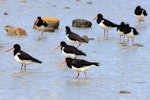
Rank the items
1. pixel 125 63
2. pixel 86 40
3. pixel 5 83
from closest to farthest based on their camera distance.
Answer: pixel 5 83 < pixel 125 63 < pixel 86 40

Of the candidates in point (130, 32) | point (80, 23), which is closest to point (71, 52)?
point (130, 32)

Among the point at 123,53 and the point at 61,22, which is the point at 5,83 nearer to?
the point at 123,53

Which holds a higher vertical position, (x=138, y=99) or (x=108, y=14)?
(x=108, y=14)

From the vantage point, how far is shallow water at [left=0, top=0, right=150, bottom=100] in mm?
16797

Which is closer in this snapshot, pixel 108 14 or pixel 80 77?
pixel 80 77

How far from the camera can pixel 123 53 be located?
77.2 feet

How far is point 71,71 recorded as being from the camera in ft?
65.8

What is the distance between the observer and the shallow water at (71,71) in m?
16.8

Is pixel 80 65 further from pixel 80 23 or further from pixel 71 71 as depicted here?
pixel 80 23

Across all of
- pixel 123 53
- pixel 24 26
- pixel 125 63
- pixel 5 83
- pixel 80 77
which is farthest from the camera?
pixel 24 26

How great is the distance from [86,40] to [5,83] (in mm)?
8900

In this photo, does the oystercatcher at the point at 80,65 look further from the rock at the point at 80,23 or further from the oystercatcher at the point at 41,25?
the rock at the point at 80,23

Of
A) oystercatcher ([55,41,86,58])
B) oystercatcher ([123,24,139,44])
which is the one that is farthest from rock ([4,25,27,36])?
oystercatcher ([55,41,86,58])

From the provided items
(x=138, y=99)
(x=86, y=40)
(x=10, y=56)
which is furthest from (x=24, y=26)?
(x=138, y=99)
